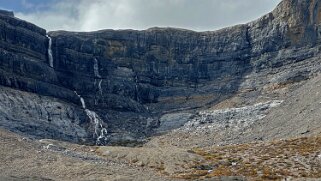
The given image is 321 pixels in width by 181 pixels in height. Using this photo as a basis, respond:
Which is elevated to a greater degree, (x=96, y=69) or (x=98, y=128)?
(x=96, y=69)

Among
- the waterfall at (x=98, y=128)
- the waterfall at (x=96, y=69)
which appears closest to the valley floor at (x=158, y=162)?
the waterfall at (x=98, y=128)


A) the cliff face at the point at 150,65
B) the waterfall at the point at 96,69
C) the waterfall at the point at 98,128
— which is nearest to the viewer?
the waterfall at the point at 98,128

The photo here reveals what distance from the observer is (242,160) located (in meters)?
68.6

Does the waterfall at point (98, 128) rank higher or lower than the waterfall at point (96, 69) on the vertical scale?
lower

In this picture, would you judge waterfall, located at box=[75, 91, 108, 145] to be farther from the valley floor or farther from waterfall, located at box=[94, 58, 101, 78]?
the valley floor

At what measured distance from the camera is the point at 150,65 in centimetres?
12862

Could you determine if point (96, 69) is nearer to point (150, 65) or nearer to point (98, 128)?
point (150, 65)

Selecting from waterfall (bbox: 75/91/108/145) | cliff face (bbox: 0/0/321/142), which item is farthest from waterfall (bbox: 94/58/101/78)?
waterfall (bbox: 75/91/108/145)

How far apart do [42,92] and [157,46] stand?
113 ft

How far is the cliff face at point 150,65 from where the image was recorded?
108875mm

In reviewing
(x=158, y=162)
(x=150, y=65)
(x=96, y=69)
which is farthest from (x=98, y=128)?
(x=158, y=162)

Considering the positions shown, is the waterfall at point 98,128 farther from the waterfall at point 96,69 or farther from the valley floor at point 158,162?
the valley floor at point 158,162

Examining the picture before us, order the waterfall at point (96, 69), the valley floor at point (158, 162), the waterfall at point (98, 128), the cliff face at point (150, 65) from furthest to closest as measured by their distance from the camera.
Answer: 1. the waterfall at point (96, 69)
2. the cliff face at point (150, 65)
3. the waterfall at point (98, 128)
4. the valley floor at point (158, 162)

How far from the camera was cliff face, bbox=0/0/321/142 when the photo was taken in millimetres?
108875
